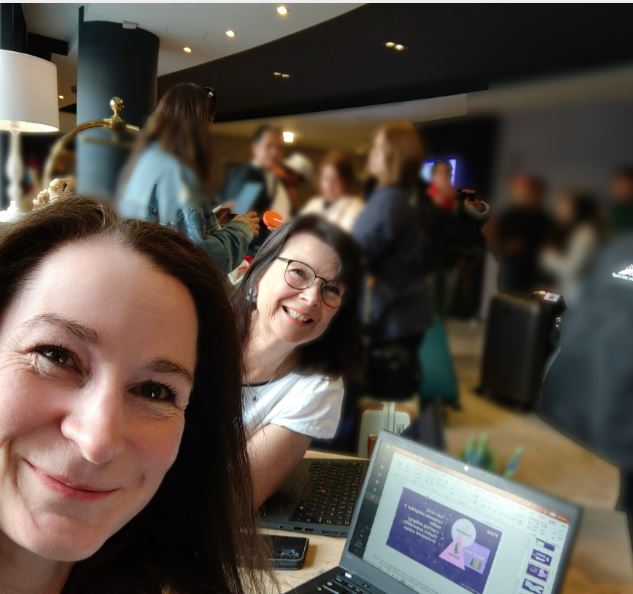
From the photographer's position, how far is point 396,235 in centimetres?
41

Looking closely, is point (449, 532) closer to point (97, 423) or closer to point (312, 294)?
point (312, 294)

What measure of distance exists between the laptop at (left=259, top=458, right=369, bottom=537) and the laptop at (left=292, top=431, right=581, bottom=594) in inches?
1.7

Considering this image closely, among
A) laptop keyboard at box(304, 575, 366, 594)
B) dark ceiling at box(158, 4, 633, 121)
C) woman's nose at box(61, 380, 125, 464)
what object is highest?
dark ceiling at box(158, 4, 633, 121)

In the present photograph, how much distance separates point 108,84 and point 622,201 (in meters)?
0.49

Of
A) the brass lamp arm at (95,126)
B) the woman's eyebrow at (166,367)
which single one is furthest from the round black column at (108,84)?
the woman's eyebrow at (166,367)

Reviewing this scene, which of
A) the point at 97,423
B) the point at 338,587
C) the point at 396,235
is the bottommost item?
the point at 338,587

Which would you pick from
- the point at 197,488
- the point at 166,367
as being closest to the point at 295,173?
the point at 166,367

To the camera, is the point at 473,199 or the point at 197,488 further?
the point at 197,488

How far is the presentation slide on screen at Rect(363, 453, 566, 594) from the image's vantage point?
557mm

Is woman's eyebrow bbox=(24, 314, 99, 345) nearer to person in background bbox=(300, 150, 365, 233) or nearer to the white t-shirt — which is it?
person in background bbox=(300, 150, 365, 233)

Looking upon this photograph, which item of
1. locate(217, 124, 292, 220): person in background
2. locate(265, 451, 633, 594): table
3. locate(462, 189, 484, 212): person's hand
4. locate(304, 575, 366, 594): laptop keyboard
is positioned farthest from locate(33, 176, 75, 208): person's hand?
locate(265, 451, 633, 594): table

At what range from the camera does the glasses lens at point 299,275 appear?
1.87 feet

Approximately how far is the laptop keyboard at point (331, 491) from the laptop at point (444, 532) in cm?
4

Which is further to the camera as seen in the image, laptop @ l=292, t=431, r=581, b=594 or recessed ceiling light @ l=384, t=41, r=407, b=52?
laptop @ l=292, t=431, r=581, b=594
